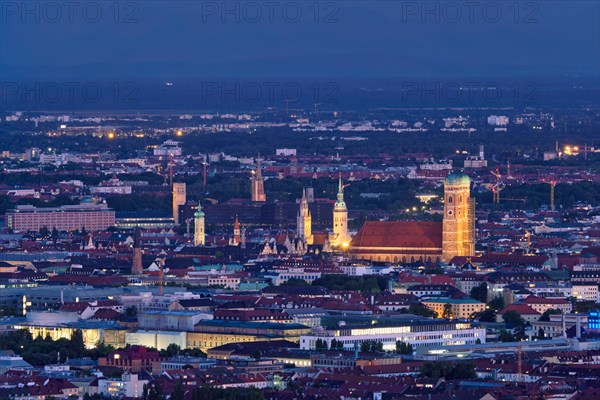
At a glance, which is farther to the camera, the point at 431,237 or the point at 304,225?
the point at 304,225

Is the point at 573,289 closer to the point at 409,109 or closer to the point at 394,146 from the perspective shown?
the point at 394,146

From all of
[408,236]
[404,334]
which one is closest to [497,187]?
[408,236]

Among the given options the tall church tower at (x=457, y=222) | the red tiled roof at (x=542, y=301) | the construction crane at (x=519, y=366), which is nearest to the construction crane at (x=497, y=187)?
the tall church tower at (x=457, y=222)

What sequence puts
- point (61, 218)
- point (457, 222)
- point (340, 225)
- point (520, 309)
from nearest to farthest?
point (520, 309), point (457, 222), point (340, 225), point (61, 218)

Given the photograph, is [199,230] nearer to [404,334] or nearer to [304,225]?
[304,225]

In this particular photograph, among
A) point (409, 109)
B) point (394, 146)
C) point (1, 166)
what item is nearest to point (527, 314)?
point (1, 166)

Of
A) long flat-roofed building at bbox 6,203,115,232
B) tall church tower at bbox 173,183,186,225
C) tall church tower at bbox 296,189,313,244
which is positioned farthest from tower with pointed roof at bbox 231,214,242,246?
tall church tower at bbox 173,183,186,225

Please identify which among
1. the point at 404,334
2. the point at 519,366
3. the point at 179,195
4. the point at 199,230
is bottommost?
the point at 519,366
